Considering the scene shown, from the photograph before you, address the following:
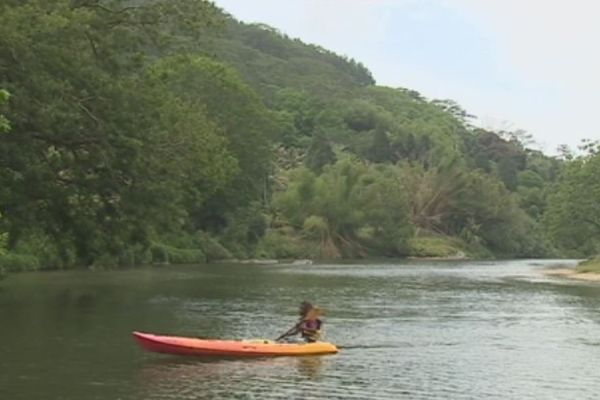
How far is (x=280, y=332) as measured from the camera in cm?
3153

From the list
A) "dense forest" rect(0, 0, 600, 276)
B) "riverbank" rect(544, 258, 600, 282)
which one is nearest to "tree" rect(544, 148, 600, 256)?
"dense forest" rect(0, 0, 600, 276)

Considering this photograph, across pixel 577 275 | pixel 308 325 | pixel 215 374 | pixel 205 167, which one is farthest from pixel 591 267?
pixel 215 374

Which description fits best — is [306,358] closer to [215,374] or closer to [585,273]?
[215,374]

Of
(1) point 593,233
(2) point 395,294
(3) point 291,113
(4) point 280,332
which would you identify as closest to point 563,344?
(4) point 280,332

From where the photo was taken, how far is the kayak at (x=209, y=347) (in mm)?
24641

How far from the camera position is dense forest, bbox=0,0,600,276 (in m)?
30.9

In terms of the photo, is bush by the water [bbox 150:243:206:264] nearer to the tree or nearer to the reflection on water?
the tree

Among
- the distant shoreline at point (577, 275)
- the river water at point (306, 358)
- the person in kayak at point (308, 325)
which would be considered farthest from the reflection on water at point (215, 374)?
the distant shoreline at point (577, 275)

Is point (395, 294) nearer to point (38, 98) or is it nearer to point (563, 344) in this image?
point (563, 344)

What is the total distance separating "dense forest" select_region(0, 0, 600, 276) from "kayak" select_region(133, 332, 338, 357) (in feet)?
14.1

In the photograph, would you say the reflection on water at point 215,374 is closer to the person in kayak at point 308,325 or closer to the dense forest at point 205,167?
the person in kayak at point 308,325

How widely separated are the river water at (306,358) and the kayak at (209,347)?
304mm

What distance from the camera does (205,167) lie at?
35531mm

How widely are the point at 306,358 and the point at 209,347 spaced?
2542mm
